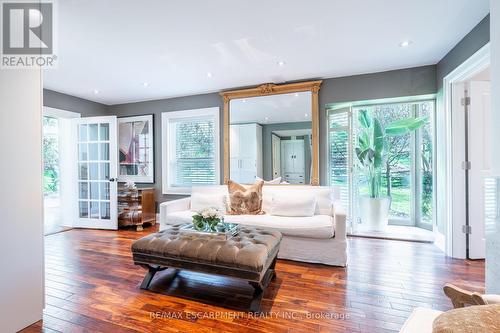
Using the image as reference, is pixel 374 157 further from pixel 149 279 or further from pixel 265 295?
pixel 149 279

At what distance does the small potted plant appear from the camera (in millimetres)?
2299

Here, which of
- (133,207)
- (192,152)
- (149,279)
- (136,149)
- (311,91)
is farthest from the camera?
(136,149)

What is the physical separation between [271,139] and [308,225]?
1.65 meters

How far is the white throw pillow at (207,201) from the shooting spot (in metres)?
3.56

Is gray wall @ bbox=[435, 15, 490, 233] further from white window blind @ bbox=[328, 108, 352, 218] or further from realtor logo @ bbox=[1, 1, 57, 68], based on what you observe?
realtor logo @ bbox=[1, 1, 57, 68]

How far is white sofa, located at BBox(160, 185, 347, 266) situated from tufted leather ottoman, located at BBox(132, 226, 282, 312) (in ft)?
2.01

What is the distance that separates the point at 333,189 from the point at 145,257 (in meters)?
2.64

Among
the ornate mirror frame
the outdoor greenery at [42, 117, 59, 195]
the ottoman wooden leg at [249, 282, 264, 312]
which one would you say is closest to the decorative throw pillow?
the ornate mirror frame

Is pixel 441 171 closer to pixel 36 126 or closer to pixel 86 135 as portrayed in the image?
pixel 36 126

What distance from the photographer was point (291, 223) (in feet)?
9.39

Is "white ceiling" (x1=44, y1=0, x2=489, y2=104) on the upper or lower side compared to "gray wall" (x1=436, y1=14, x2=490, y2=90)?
upper

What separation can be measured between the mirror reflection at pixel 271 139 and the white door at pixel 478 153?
1911mm

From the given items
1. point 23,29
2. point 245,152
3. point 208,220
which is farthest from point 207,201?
point 23,29

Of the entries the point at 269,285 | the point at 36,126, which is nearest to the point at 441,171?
the point at 269,285
